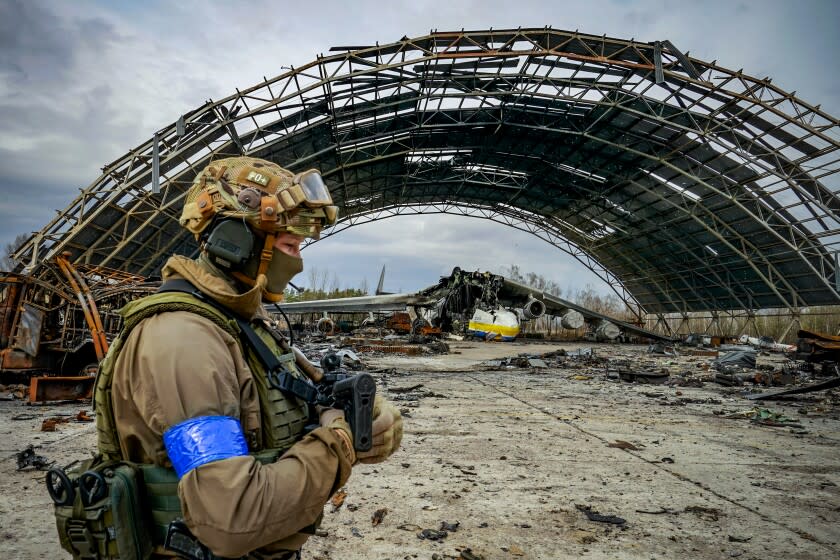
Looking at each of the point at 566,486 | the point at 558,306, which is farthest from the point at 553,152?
the point at 566,486

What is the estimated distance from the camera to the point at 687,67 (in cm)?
1566

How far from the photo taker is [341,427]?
4.98 feet

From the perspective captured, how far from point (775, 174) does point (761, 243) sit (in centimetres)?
618

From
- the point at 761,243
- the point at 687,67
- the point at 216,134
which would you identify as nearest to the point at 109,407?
the point at 216,134

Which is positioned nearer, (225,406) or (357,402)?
(225,406)

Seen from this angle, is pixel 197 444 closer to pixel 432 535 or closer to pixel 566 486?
pixel 432 535

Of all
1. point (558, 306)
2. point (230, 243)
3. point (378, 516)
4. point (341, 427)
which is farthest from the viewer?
point (558, 306)

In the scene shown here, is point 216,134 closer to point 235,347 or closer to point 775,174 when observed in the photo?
point 235,347

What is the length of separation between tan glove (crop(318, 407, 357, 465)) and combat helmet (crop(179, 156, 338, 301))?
58cm

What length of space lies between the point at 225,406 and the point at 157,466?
0.32 metres

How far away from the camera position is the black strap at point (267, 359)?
1.61m

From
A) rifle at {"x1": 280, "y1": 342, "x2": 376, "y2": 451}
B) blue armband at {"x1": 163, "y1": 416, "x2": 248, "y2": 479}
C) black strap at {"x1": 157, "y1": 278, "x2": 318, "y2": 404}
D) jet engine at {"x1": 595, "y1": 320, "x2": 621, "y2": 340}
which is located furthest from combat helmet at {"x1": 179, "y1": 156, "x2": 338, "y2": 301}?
jet engine at {"x1": 595, "y1": 320, "x2": 621, "y2": 340}

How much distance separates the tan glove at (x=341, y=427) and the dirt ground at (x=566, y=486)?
1.56 meters

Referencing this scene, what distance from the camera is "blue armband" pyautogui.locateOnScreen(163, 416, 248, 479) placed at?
1.27 metres
